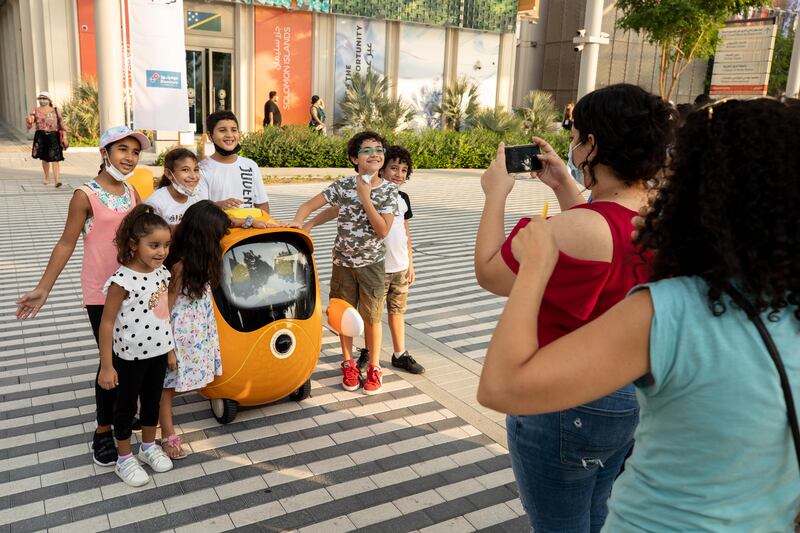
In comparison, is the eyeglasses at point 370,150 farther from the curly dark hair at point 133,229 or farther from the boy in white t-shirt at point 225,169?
the curly dark hair at point 133,229

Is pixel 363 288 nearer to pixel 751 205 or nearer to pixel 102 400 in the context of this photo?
pixel 102 400

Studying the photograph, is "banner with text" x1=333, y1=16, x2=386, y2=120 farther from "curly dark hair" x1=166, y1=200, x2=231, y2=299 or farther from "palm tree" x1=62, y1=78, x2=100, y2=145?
"curly dark hair" x1=166, y1=200, x2=231, y2=299

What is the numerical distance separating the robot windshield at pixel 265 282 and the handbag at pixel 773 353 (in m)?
3.12

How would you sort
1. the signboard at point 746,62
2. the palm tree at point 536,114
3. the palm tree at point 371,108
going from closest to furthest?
the signboard at point 746,62, the palm tree at point 371,108, the palm tree at point 536,114

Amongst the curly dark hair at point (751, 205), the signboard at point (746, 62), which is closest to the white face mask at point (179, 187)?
the curly dark hair at point (751, 205)

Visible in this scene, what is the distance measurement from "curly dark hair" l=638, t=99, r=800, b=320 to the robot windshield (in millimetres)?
3062

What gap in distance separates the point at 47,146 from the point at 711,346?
1393cm

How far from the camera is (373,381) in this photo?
4746 millimetres

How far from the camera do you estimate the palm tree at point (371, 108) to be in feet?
70.5

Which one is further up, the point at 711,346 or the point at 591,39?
the point at 591,39

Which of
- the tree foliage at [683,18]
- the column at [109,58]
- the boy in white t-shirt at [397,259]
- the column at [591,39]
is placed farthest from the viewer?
the tree foliage at [683,18]

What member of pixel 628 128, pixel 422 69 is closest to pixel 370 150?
pixel 628 128

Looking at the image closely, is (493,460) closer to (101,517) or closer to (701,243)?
(101,517)

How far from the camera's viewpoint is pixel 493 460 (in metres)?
3.90
